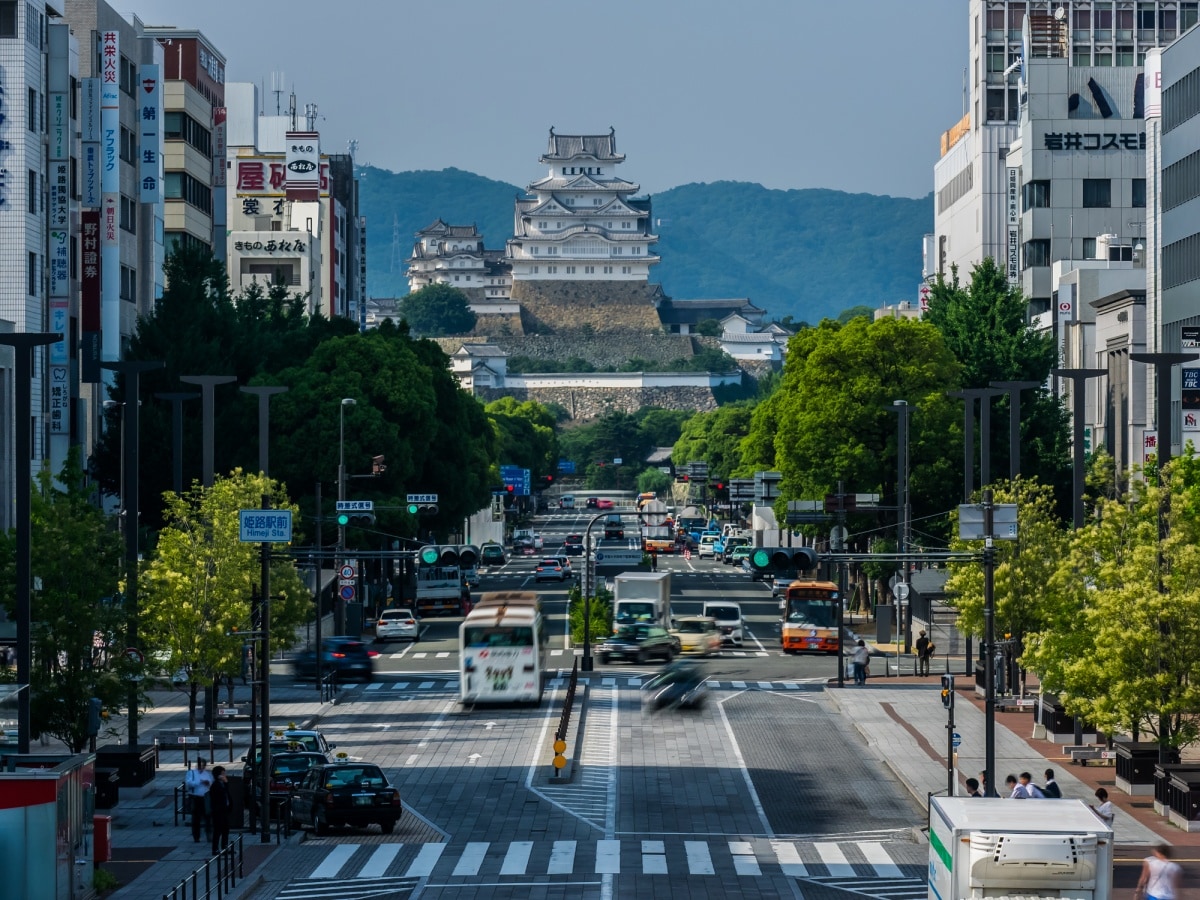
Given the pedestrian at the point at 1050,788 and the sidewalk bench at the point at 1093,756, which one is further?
the sidewalk bench at the point at 1093,756

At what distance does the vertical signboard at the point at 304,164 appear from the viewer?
134 m

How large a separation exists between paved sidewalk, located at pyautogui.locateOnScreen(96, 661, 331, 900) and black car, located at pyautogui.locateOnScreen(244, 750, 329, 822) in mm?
1831

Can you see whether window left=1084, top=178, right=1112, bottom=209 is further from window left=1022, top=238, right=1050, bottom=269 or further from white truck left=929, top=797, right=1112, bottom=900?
white truck left=929, top=797, right=1112, bottom=900

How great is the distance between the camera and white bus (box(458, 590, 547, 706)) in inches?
2146

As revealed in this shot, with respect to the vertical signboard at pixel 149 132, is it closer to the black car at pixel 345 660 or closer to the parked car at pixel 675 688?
the black car at pixel 345 660

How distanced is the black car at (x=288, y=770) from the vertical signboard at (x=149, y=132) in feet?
165

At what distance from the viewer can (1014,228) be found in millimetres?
107188

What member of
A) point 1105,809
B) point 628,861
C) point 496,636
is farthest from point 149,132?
point 1105,809

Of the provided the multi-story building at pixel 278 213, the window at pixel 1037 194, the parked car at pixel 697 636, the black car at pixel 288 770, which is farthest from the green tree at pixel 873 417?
the multi-story building at pixel 278 213

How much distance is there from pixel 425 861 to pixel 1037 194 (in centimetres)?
7879

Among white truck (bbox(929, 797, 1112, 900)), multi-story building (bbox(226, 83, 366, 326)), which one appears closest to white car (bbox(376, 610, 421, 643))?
multi-story building (bbox(226, 83, 366, 326))

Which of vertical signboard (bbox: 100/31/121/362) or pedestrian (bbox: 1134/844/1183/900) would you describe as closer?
pedestrian (bbox: 1134/844/1183/900)

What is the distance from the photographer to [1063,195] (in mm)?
104500

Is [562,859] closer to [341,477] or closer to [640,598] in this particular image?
[640,598]
